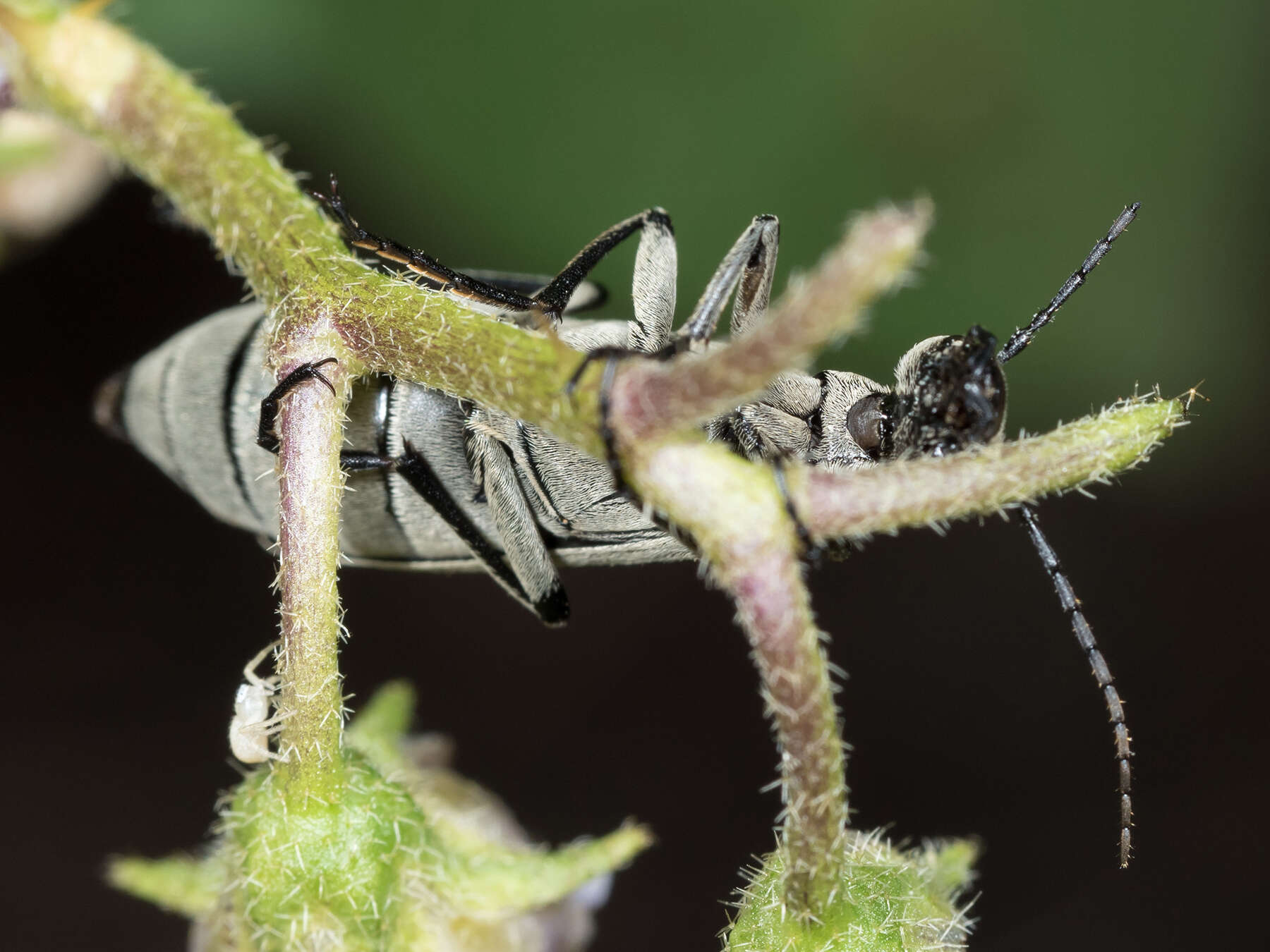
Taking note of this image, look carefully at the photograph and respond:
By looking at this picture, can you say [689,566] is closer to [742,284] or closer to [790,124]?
[790,124]

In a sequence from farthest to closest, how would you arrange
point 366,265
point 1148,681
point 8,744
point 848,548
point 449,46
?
point 1148,681 → point 8,744 → point 449,46 → point 848,548 → point 366,265

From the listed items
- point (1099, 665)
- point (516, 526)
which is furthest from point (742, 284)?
point (1099, 665)

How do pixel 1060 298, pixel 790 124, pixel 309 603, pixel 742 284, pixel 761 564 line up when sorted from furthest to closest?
pixel 790 124 → pixel 742 284 → pixel 1060 298 → pixel 309 603 → pixel 761 564

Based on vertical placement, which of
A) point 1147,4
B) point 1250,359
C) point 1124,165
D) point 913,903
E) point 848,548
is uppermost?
point 1147,4

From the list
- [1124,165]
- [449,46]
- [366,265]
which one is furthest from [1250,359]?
[366,265]

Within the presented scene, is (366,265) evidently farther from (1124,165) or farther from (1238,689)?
(1238,689)

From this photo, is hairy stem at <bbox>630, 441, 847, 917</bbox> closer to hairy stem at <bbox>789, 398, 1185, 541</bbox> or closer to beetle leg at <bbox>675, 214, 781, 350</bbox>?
hairy stem at <bbox>789, 398, 1185, 541</bbox>
